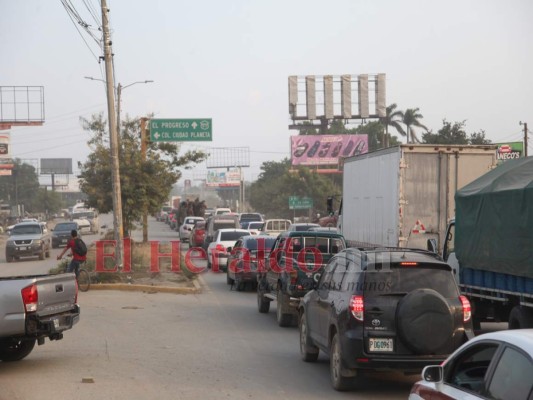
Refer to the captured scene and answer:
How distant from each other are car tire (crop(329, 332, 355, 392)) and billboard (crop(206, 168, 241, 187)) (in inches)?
4883

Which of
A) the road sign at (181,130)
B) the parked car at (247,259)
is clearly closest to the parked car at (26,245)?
the road sign at (181,130)

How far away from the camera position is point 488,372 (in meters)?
5.48

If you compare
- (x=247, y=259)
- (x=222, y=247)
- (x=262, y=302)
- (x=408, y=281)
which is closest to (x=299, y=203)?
(x=222, y=247)

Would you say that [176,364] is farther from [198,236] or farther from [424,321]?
[198,236]

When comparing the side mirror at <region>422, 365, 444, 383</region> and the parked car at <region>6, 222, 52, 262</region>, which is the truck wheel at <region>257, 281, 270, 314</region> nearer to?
the side mirror at <region>422, 365, 444, 383</region>

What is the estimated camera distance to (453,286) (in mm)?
10133

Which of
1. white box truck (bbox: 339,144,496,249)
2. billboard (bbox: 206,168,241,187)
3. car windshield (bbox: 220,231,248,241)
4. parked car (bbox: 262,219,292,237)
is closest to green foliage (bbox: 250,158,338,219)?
parked car (bbox: 262,219,292,237)

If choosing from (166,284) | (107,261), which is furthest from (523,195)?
(107,261)

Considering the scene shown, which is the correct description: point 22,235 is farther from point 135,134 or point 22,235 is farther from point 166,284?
point 166,284

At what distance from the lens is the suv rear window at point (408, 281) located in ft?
32.4

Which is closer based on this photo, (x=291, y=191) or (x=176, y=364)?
(x=176, y=364)

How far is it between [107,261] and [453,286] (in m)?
19.8

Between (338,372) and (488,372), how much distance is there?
4.83 metres

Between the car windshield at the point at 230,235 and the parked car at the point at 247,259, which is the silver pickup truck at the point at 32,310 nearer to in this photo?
the parked car at the point at 247,259
